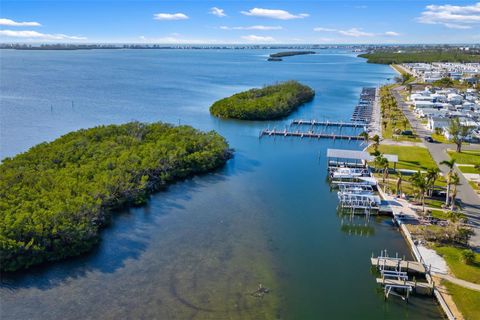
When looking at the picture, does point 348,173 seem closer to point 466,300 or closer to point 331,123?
→ point 466,300

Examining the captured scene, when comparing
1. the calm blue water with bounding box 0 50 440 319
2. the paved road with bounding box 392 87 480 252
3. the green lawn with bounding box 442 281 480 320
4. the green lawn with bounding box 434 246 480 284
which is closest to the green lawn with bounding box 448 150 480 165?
the paved road with bounding box 392 87 480 252

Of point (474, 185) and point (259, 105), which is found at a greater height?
point (259, 105)

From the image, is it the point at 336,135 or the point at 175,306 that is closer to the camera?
the point at 175,306

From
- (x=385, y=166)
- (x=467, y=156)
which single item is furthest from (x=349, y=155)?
(x=467, y=156)

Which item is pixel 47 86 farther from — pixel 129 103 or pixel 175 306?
pixel 175 306

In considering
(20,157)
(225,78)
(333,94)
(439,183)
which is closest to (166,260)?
(20,157)
